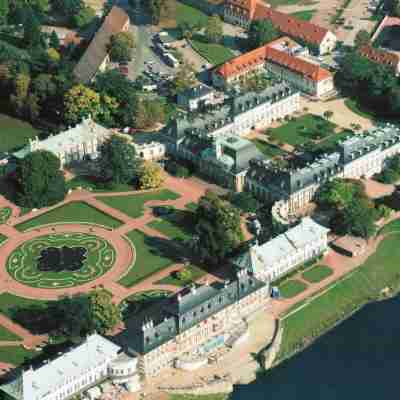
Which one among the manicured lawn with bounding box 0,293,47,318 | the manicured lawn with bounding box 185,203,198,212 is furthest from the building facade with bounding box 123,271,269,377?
the manicured lawn with bounding box 185,203,198,212

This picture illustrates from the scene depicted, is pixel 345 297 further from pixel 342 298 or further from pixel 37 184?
pixel 37 184

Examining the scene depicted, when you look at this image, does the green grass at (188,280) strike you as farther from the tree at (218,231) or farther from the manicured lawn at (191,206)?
the manicured lawn at (191,206)

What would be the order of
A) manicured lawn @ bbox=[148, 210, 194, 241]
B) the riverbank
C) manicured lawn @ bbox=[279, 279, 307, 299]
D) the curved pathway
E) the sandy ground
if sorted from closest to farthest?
the sandy ground
the riverbank
the curved pathway
manicured lawn @ bbox=[279, 279, 307, 299]
manicured lawn @ bbox=[148, 210, 194, 241]

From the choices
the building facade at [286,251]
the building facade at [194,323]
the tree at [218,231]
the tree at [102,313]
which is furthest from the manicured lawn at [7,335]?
the building facade at [286,251]

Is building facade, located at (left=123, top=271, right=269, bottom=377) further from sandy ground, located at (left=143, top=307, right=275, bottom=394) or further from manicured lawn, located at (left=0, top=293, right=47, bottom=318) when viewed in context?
Result: manicured lawn, located at (left=0, top=293, right=47, bottom=318)

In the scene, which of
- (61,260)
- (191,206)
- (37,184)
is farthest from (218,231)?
(37,184)

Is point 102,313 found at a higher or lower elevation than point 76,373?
higher
